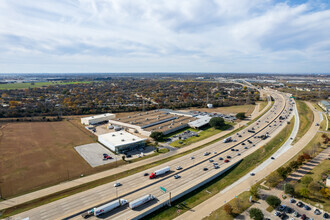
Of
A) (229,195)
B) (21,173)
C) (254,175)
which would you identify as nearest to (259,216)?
(229,195)

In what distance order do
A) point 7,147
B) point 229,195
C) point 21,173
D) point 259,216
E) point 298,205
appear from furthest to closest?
point 7,147 < point 21,173 < point 229,195 < point 298,205 < point 259,216

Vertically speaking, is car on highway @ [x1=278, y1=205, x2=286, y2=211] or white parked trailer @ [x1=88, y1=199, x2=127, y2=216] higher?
white parked trailer @ [x1=88, y1=199, x2=127, y2=216]

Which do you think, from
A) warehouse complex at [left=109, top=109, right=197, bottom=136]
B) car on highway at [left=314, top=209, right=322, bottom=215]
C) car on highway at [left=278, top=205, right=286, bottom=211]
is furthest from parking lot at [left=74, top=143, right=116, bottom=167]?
car on highway at [left=314, top=209, right=322, bottom=215]

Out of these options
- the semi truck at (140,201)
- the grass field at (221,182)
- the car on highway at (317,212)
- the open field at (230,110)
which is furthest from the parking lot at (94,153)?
the open field at (230,110)

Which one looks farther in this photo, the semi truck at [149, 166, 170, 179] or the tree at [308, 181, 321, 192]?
the semi truck at [149, 166, 170, 179]

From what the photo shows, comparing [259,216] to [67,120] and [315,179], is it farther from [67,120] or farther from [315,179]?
[67,120]

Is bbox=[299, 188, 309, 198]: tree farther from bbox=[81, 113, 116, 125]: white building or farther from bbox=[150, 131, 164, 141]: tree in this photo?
bbox=[81, 113, 116, 125]: white building

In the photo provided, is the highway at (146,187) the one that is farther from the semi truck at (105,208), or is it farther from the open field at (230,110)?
the open field at (230,110)
